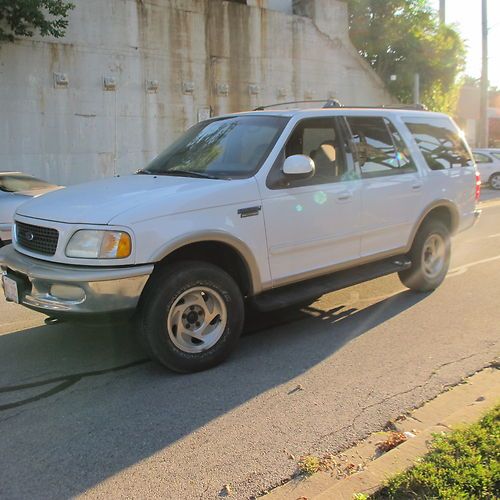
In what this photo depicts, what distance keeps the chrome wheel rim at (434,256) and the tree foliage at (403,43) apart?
18.0 metres

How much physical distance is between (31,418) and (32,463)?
1.83ft

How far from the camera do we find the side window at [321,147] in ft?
16.0

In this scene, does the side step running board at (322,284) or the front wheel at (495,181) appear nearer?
the side step running board at (322,284)

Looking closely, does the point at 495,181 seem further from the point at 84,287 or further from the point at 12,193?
the point at 84,287

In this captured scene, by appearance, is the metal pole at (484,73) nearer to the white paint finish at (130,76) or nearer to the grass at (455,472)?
the white paint finish at (130,76)

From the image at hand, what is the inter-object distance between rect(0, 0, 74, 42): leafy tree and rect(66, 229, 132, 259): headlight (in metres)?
11.1

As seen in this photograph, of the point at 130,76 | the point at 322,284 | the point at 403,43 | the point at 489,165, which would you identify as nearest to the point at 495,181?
the point at 489,165

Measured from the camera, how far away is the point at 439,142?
643 cm

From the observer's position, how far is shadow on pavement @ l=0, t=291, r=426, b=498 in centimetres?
308

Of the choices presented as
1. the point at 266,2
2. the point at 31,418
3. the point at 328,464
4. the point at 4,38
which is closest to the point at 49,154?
the point at 4,38

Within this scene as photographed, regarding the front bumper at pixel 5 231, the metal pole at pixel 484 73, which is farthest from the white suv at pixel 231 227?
the metal pole at pixel 484 73

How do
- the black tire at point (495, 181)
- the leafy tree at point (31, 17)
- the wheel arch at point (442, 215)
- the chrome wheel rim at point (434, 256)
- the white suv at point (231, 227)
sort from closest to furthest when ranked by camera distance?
the white suv at point (231, 227) < the wheel arch at point (442, 215) < the chrome wheel rim at point (434, 256) < the leafy tree at point (31, 17) < the black tire at point (495, 181)

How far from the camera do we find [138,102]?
52.8 feet

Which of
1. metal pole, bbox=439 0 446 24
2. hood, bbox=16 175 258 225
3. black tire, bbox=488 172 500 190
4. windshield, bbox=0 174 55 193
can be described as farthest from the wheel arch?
metal pole, bbox=439 0 446 24
